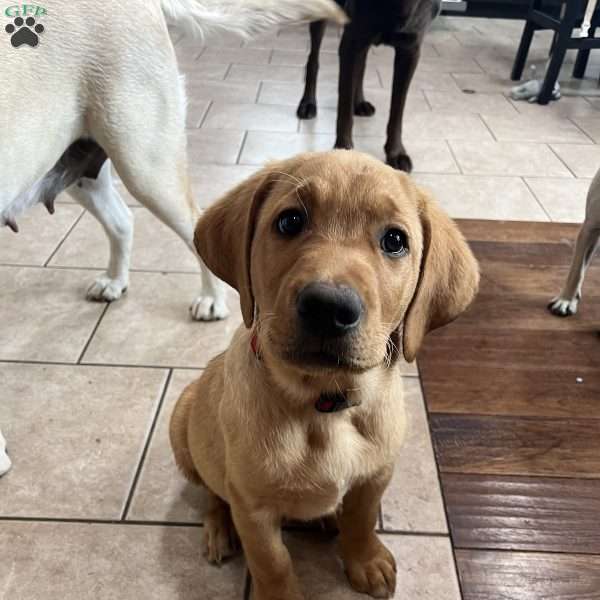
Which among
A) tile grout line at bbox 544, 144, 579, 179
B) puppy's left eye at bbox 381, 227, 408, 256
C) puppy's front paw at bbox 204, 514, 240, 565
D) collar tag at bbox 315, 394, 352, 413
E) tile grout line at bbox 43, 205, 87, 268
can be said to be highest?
puppy's left eye at bbox 381, 227, 408, 256

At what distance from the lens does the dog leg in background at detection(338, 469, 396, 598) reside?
4.53 ft

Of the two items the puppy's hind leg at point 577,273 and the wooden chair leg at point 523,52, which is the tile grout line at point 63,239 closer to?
the puppy's hind leg at point 577,273

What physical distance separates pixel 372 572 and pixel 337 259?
34.6 inches

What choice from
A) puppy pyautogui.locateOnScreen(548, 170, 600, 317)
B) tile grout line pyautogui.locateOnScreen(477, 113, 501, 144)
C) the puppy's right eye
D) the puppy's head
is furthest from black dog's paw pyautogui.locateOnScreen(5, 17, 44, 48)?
tile grout line pyautogui.locateOnScreen(477, 113, 501, 144)

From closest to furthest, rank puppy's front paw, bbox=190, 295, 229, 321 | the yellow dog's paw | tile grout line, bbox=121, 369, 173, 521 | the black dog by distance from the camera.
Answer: the yellow dog's paw → tile grout line, bbox=121, 369, 173, 521 → puppy's front paw, bbox=190, 295, 229, 321 → the black dog

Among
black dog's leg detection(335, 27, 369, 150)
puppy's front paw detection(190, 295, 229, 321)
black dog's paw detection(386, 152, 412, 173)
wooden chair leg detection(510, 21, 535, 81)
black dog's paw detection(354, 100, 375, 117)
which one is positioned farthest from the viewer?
wooden chair leg detection(510, 21, 535, 81)

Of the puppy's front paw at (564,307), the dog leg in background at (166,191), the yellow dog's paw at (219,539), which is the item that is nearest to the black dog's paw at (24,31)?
the dog leg in background at (166,191)

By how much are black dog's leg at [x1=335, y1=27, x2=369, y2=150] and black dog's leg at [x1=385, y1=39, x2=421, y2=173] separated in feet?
0.73

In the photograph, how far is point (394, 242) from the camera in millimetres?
1078

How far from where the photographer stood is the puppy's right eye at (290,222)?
107 centimetres

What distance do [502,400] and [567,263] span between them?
1054mm

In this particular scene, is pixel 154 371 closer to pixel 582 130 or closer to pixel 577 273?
pixel 577 273

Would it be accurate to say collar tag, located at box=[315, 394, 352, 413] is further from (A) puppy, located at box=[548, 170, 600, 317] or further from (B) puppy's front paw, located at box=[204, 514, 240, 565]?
(A) puppy, located at box=[548, 170, 600, 317]

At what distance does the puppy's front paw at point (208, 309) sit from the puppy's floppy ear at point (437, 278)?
4.16 ft
